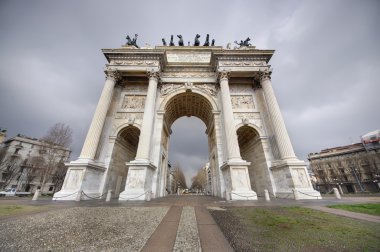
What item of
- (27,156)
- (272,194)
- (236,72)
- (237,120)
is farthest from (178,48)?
(27,156)

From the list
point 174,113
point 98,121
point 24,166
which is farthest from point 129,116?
point 24,166

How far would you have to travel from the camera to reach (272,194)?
1125 centimetres

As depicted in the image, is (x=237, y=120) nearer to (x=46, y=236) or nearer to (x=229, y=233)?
(x=229, y=233)

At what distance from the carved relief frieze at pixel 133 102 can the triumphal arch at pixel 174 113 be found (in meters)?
0.10

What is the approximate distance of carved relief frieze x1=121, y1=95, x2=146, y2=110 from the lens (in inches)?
573

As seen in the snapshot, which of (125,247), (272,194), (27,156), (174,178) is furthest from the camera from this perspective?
(174,178)

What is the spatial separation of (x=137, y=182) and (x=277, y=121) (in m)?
12.1

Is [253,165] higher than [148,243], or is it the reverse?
[253,165]

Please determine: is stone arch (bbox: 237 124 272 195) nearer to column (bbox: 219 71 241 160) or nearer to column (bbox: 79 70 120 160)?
column (bbox: 219 71 241 160)

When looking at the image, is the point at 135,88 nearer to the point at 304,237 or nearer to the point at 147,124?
the point at 147,124

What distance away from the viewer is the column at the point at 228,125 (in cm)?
1064

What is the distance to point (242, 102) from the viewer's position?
14812 millimetres

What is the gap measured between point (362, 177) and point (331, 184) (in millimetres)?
6532

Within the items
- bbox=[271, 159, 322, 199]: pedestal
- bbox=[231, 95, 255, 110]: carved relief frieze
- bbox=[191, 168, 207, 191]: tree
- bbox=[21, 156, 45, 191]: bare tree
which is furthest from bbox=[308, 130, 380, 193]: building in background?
bbox=[21, 156, 45, 191]: bare tree
